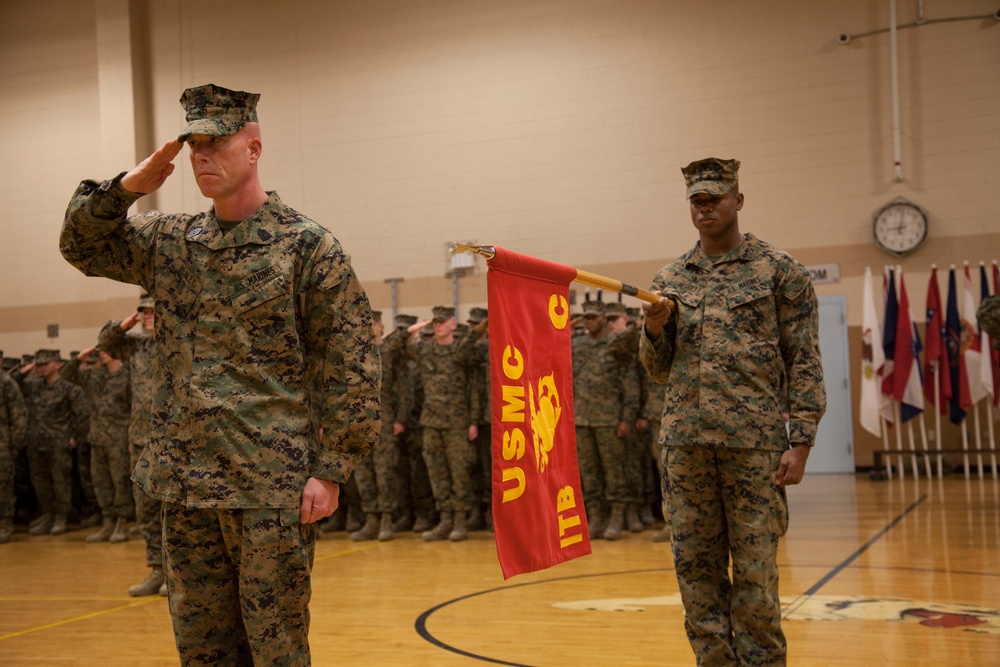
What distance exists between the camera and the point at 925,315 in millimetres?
12023

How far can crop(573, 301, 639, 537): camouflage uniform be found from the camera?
8602 millimetres

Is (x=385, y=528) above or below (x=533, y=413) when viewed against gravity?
below

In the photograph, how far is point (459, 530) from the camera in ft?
28.8

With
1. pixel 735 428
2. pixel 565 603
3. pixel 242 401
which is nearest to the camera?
pixel 242 401

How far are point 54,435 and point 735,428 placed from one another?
9.48 meters

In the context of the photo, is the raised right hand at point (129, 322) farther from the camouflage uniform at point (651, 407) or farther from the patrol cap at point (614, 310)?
the camouflage uniform at point (651, 407)

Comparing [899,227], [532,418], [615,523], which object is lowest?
[615,523]

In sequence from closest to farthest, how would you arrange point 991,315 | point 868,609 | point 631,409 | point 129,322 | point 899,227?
point 868,609 → point 129,322 → point 991,315 → point 631,409 → point 899,227

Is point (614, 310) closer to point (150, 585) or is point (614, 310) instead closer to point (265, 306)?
point (150, 585)

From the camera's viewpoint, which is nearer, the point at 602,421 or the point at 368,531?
the point at 602,421

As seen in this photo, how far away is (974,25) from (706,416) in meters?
10.6

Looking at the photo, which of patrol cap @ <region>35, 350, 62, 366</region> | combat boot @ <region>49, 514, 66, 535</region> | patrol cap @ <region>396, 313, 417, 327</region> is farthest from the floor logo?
patrol cap @ <region>35, 350, 62, 366</region>

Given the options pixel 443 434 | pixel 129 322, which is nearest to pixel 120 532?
pixel 443 434

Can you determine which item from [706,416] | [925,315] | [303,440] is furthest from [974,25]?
[303,440]
